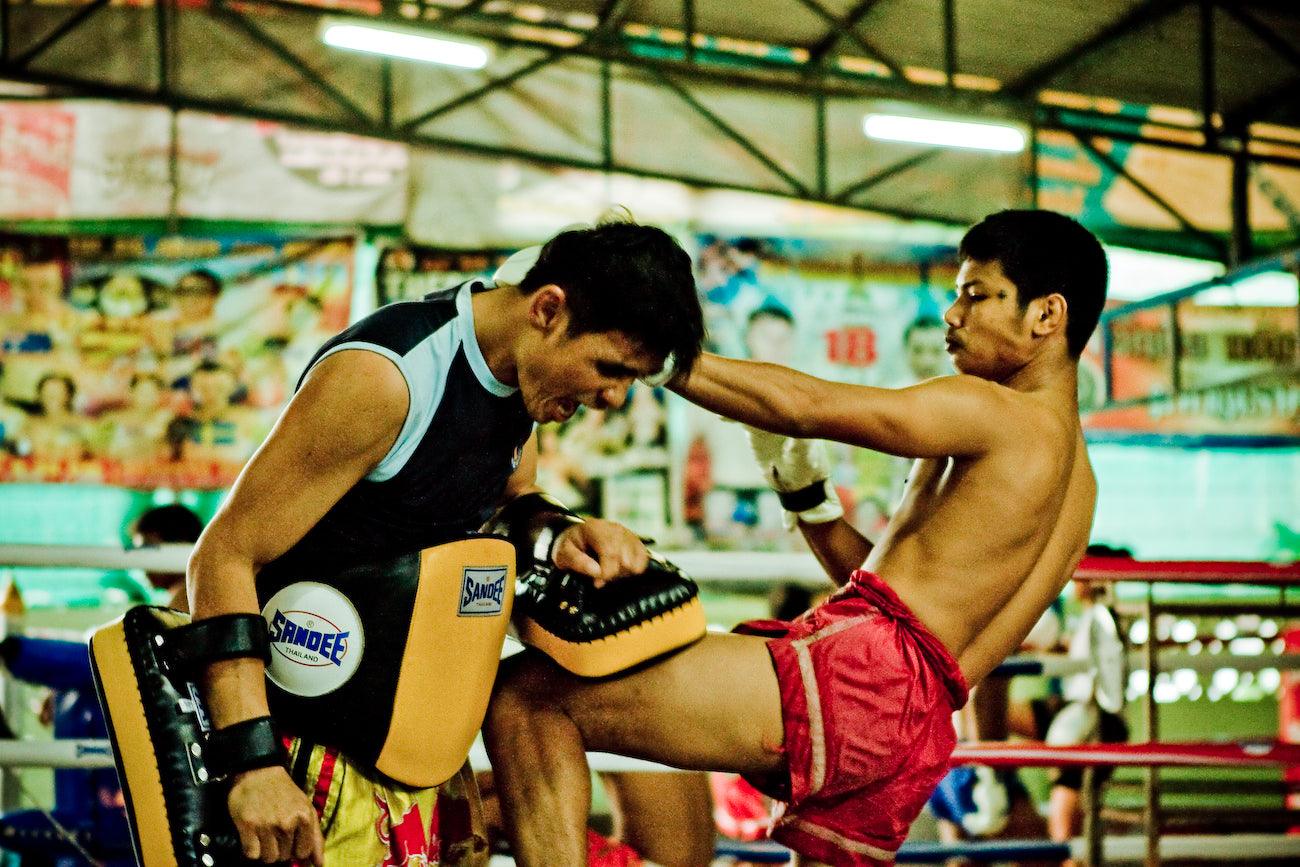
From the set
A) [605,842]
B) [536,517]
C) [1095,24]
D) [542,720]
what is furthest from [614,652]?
[1095,24]

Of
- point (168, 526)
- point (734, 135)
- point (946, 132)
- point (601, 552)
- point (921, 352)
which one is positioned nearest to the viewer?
point (601, 552)

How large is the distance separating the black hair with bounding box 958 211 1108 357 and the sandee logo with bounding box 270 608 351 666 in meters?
1.25

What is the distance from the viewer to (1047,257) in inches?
77.5

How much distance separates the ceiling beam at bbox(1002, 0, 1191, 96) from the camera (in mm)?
6484

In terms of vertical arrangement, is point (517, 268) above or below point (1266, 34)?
below

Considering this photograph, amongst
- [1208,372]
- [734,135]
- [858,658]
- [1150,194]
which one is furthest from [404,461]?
[1150,194]

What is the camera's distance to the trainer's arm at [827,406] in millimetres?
1714

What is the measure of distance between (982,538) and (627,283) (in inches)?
28.1

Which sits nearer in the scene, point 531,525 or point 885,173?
point 531,525

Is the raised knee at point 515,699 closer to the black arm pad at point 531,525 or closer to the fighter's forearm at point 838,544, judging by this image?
the black arm pad at point 531,525

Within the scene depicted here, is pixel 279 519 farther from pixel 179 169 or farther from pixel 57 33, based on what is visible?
Answer: pixel 57 33

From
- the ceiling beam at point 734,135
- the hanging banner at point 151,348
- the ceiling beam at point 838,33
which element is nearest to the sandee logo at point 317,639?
the hanging banner at point 151,348

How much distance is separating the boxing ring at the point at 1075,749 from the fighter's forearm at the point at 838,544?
0.28m

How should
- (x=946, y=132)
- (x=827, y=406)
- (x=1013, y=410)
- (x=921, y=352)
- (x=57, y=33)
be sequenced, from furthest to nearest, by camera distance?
(x=946, y=132) → (x=921, y=352) → (x=57, y=33) → (x=1013, y=410) → (x=827, y=406)
